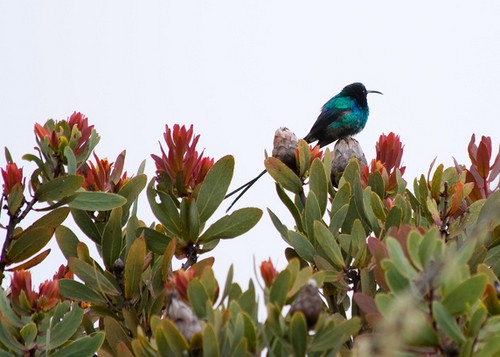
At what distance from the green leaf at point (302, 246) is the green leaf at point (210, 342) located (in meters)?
1.05

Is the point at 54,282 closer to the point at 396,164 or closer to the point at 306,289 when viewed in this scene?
the point at 306,289

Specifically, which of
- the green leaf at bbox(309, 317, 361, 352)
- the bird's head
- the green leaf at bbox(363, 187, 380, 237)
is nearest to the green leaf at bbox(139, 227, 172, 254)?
the green leaf at bbox(363, 187, 380, 237)

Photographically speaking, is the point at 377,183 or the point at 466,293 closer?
the point at 466,293

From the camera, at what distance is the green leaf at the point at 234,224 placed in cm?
279

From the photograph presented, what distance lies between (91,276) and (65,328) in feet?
0.85

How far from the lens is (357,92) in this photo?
11.5m

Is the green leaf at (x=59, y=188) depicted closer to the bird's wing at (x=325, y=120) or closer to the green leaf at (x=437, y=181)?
the green leaf at (x=437, y=181)

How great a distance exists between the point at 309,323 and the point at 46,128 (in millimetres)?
1774

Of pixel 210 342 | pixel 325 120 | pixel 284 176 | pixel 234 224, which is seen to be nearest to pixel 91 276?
pixel 234 224

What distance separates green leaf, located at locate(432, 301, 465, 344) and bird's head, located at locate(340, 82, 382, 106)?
997cm

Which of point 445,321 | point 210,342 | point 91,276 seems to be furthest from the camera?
point 91,276

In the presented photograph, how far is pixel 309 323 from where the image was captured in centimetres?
170

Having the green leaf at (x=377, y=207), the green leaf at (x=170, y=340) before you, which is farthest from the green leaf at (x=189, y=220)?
the green leaf at (x=170, y=340)

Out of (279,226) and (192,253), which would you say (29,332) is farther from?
(279,226)
